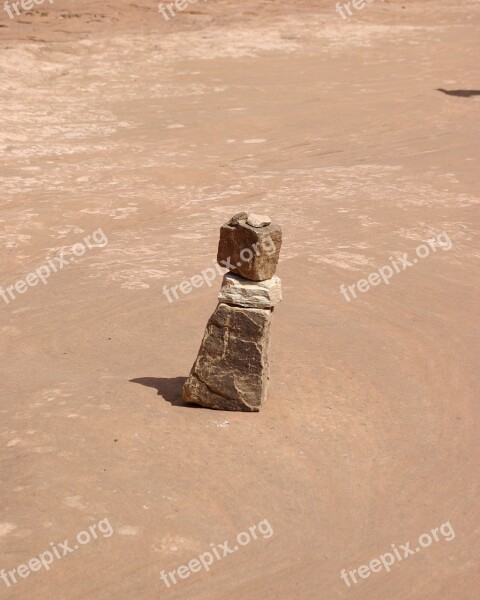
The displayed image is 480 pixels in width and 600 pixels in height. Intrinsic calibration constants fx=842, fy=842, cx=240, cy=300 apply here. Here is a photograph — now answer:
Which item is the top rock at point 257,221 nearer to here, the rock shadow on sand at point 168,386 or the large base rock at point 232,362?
the large base rock at point 232,362

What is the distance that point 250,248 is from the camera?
21.2 feet

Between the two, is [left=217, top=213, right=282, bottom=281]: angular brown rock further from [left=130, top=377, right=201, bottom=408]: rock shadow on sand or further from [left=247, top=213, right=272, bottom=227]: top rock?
[left=130, top=377, right=201, bottom=408]: rock shadow on sand

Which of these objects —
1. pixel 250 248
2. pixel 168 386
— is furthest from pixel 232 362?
pixel 250 248

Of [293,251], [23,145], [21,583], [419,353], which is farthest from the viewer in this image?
[23,145]

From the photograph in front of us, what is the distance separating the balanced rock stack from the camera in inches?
257

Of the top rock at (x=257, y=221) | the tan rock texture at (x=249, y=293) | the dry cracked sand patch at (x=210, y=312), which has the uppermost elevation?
the top rock at (x=257, y=221)

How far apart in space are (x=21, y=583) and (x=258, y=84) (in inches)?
631

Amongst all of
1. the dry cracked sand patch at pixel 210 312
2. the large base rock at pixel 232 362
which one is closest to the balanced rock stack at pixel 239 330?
the large base rock at pixel 232 362

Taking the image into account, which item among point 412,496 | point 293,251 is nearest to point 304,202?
point 293,251

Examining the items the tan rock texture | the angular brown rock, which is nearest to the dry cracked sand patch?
the tan rock texture

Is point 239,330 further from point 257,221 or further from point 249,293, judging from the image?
point 257,221

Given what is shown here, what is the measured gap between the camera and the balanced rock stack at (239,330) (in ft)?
21.4

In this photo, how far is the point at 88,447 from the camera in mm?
5871

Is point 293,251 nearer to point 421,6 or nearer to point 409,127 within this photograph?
point 409,127
